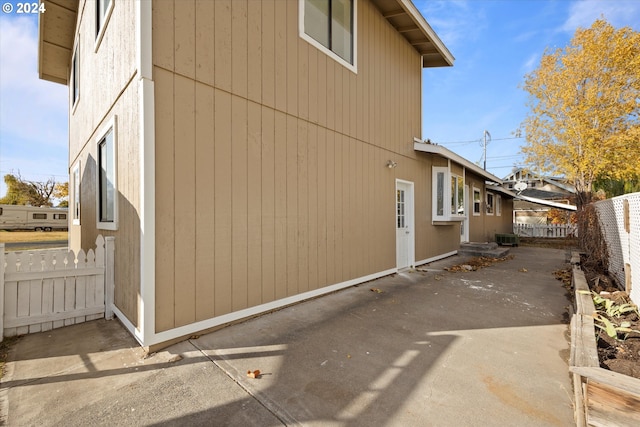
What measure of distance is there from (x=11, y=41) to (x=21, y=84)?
483 centimetres

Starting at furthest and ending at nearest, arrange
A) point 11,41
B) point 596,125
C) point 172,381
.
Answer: point 596,125, point 11,41, point 172,381

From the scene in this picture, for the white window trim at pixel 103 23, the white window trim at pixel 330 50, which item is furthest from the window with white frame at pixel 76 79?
the white window trim at pixel 330 50

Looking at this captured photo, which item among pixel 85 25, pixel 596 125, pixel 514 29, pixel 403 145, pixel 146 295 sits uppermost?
pixel 514 29

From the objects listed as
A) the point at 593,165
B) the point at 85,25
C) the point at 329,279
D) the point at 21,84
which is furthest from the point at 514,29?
the point at 21,84

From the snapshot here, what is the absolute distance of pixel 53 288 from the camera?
3.44m

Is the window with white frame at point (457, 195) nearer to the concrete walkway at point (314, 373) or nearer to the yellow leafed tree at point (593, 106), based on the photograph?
the yellow leafed tree at point (593, 106)

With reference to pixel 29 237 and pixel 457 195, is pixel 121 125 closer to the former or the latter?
pixel 457 195

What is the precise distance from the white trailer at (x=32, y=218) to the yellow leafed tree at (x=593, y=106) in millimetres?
34245

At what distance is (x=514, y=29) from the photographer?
40.0 feet

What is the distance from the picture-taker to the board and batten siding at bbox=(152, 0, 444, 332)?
3.05m

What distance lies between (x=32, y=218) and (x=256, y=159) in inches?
1281

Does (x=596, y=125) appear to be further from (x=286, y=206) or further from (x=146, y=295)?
(x=146, y=295)

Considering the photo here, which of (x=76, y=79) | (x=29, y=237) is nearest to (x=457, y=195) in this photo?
(x=76, y=79)

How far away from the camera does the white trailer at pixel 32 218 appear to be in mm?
24078
